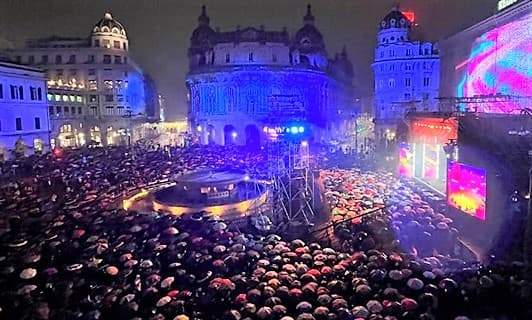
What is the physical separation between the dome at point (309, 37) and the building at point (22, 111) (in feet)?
113

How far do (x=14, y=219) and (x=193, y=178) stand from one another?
12.1m

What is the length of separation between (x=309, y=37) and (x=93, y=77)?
3201 centimetres

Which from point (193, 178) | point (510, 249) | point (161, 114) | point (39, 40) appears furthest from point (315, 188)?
point (161, 114)

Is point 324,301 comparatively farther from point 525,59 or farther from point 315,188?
point 525,59

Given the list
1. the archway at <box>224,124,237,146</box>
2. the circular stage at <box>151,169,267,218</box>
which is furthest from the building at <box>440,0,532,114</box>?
the archway at <box>224,124,237,146</box>

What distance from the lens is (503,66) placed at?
30.2m

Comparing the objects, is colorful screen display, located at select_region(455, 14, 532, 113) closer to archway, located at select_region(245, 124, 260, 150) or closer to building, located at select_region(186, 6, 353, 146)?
building, located at select_region(186, 6, 353, 146)

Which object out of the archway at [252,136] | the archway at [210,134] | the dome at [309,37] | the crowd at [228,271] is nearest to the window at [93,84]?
the archway at [210,134]

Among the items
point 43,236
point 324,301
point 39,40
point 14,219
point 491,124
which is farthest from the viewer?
point 39,40

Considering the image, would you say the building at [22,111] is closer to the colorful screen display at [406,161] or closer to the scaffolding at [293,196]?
the scaffolding at [293,196]

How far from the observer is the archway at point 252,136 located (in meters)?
59.4

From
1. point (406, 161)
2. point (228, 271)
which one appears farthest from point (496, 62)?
point (228, 271)

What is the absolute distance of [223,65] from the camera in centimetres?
5809

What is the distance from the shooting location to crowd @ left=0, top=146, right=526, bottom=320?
44.4ft
